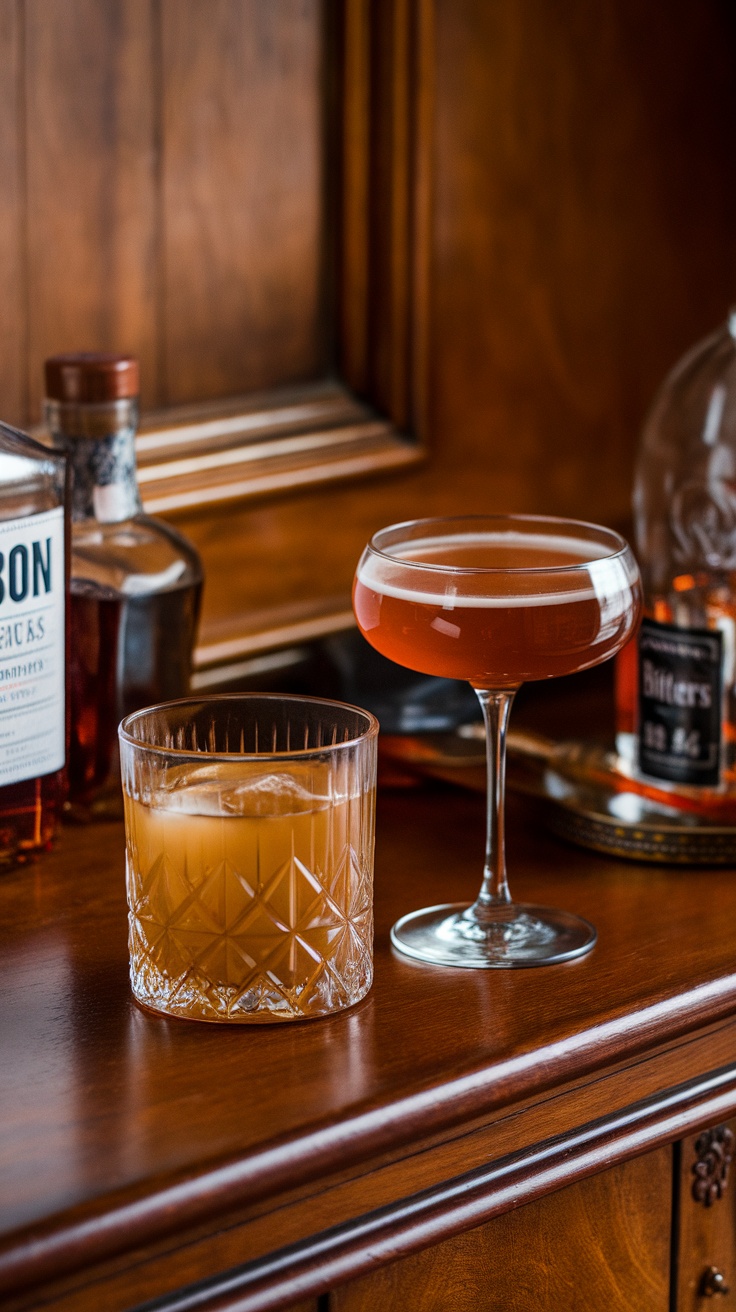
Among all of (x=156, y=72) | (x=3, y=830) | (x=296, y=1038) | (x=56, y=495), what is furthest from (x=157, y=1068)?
(x=156, y=72)

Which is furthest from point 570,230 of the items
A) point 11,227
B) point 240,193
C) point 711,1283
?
point 711,1283

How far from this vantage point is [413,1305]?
2.62 ft

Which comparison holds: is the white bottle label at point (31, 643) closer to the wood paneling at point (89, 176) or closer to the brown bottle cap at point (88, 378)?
the brown bottle cap at point (88, 378)

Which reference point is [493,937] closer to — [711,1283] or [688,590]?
[711,1283]

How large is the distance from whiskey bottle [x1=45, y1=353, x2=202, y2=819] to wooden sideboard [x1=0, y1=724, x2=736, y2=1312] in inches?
3.4

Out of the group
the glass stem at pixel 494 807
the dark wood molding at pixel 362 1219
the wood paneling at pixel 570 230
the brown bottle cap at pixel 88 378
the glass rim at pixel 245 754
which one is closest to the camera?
the dark wood molding at pixel 362 1219

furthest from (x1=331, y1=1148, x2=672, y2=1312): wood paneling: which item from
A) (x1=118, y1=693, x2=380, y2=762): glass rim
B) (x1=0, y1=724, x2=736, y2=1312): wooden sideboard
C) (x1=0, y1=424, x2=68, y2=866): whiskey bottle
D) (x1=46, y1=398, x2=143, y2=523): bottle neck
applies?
(x1=46, y1=398, x2=143, y2=523): bottle neck

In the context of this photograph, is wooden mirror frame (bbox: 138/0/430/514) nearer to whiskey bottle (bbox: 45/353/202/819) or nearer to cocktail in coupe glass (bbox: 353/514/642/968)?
whiskey bottle (bbox: 45/353/202/819)

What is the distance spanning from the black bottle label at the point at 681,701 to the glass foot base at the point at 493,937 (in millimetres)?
196

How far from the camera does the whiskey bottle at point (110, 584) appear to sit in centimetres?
105

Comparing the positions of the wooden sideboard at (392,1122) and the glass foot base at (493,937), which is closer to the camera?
the wooden sideboard at (392,1122)

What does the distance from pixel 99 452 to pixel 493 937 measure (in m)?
0.40

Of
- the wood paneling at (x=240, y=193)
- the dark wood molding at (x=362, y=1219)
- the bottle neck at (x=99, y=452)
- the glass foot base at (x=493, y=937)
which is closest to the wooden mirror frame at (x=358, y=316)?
the wood paneling at (x=240, y=193)

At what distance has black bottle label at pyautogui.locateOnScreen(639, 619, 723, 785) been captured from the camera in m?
1.07
